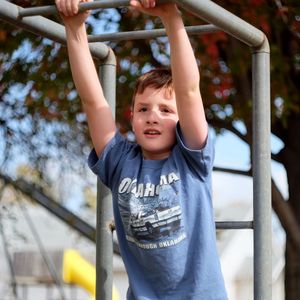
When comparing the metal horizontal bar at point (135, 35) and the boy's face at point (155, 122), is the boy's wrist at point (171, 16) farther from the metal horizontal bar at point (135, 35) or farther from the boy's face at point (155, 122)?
the metal horizontal bar at point (135, 35)

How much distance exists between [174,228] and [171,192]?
0.31ft

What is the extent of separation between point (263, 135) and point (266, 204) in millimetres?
204

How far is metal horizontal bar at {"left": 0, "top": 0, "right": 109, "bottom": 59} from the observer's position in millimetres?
2748

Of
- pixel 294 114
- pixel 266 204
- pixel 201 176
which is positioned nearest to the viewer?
pixel 201 176

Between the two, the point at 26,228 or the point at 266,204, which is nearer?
the point at 266,204

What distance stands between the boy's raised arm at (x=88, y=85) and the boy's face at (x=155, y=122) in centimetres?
13

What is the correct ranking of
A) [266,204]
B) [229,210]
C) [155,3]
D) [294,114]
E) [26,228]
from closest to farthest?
[155,3], [266,204], [294,114], [26,228], [229,210]

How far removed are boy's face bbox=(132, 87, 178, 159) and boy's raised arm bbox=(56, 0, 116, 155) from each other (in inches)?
5.0

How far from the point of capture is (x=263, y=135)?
9.32 feet

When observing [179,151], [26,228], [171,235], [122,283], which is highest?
[179,151]

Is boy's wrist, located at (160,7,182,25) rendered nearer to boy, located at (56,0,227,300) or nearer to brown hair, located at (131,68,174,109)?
boy, located at (56,0,227,300)

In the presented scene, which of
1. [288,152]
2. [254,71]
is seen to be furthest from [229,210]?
[254,71]

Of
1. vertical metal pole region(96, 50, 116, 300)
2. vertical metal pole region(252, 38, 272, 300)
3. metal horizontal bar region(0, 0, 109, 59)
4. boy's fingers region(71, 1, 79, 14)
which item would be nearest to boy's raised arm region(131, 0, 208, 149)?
boy's fingers region(71, 1, 79, 14)

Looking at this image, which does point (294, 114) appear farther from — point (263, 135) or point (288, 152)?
point (263, 135)
